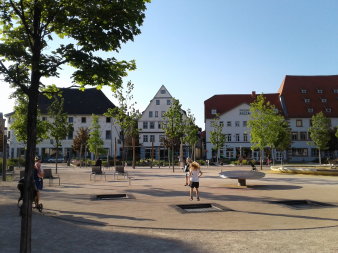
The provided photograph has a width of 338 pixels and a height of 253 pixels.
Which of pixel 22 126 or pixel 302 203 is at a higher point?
pixel 22 126

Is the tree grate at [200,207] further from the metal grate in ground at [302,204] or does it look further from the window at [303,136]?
the window at [303,136]

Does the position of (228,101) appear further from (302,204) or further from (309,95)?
(302,204)

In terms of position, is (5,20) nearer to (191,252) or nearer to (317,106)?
(191,252)

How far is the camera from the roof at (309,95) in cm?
6725

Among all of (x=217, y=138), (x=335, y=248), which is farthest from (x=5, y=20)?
(x=217, y=138)

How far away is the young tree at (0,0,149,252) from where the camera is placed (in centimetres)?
610

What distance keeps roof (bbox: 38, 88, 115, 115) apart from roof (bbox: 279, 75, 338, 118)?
37.6m

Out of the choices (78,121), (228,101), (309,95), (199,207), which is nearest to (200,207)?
(199,207)

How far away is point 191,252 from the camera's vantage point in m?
5.90

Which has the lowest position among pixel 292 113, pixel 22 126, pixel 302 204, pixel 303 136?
pixel 302 204

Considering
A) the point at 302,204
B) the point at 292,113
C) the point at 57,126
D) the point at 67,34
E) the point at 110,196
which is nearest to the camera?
the point at 67,34

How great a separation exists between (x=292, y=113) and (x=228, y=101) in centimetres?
1329

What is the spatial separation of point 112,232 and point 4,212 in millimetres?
4217

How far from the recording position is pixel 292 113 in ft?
220
